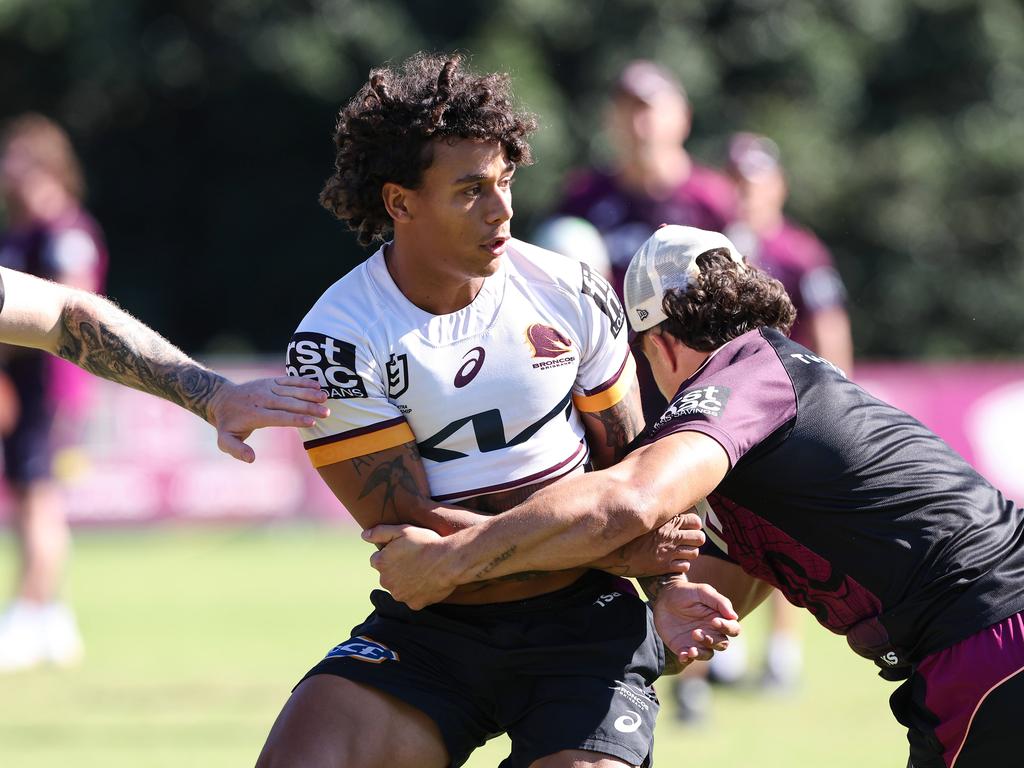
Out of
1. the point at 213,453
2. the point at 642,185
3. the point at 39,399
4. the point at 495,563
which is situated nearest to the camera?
the point at 495,563

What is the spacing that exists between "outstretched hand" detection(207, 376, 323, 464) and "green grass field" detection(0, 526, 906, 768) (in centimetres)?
274

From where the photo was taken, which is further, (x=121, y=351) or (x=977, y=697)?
(x=121, y=351)

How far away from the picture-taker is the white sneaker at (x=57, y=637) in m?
8.98

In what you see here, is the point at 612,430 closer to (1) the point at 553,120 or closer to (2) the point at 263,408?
(2) the point at 263,408

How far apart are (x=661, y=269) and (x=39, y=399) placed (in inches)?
244

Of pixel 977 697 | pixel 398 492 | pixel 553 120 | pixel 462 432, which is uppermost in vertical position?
pixel 553 120

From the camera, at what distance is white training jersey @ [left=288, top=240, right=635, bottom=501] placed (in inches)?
169

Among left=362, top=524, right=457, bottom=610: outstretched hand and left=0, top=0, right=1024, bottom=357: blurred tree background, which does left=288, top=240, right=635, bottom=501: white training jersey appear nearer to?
left=362, top=524, right=457, bottom=610: outstretched hand

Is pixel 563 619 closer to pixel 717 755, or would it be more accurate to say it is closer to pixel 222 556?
pixel 717 755

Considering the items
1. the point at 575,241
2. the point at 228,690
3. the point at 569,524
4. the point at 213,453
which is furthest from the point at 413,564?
the point at 213,453

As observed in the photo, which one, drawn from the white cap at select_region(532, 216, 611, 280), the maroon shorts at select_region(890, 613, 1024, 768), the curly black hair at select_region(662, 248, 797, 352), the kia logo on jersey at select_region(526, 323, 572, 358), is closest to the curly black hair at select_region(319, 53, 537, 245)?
the kia logo on jersey at select_region(526, 323, 572, 358)

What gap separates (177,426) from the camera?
15.4 meters

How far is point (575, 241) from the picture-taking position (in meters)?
7.18

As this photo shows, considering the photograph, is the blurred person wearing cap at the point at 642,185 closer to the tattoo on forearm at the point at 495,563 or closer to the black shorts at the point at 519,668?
the black shorts at the point at 519,668
